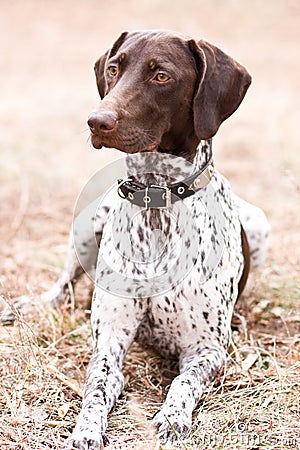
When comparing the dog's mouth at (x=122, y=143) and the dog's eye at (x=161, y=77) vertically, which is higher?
the dog's eye at (x=161, y=77)

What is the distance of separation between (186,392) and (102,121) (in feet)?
4.11

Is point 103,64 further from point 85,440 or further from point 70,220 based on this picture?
point 70,220

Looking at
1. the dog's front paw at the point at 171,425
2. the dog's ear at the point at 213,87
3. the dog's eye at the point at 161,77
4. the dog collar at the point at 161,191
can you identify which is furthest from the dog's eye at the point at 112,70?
the dog's front paw at the point at 171,425

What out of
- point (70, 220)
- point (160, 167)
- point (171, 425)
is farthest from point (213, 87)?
point (70, 220)

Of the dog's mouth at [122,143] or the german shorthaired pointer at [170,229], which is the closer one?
the dog's mouth at [122,143]

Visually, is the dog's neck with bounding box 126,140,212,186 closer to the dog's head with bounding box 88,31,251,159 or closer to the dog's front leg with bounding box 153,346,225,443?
the dog's head with bounding box 88,31,251,159

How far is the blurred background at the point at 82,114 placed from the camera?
6.31 metres

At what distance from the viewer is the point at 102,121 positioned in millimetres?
3018

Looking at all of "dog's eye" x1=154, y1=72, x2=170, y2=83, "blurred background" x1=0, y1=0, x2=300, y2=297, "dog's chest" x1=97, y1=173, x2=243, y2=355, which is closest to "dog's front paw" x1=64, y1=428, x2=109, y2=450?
"dog's chest" x1=97, y1=173, x2=243, y2=355

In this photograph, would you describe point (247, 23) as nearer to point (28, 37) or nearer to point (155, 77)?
point (28, 37)

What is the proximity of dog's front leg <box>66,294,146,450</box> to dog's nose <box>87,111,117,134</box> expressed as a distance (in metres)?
0.91

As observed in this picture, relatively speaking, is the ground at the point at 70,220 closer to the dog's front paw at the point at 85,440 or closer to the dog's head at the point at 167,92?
the dog's front paw at the point at 85,440

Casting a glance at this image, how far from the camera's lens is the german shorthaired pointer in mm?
3299

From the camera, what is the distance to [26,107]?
37.1 feet
